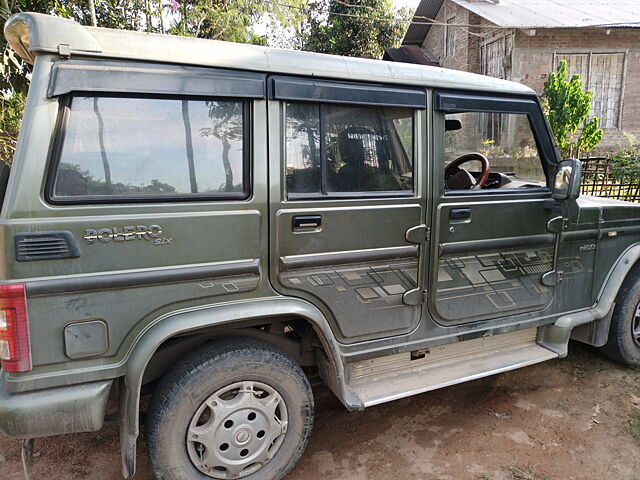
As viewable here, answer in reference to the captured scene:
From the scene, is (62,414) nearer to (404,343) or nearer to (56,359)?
(56,359)

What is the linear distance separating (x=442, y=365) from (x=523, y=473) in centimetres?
74

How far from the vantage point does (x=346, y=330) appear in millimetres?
2666

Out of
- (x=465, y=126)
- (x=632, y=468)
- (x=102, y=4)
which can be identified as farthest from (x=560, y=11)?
(x=632, y=468)

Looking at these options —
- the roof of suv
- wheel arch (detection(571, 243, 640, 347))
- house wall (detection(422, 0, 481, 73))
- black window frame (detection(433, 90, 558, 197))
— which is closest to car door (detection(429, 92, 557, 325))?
black window frame (detection(433, 90, 558, 197))

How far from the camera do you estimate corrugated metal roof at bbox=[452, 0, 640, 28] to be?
12.4 m

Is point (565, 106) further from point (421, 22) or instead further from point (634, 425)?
point (634, 425)

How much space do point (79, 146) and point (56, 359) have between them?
0.92 metres

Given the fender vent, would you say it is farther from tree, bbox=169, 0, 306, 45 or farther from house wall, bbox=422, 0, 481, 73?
house wall, bbox=422, 0, 481, 73

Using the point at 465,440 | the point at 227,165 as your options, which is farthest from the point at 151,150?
the point at 465,440

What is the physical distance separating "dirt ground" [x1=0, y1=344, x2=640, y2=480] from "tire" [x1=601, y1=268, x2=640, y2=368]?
9.2 inches

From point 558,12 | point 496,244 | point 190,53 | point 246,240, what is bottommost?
point 496,244

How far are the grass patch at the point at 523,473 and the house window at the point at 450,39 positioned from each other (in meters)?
15.5

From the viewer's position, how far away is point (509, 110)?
3.16 metres

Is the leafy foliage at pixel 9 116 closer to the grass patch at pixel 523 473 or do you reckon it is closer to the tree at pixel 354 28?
the grass patch at pixel 523 473
